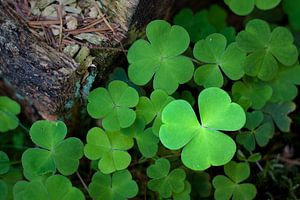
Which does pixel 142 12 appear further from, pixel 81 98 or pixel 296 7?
pixel 296 7

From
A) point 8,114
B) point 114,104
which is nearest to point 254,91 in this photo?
point 114,104

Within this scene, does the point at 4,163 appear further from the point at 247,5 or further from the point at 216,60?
the point at 247,5

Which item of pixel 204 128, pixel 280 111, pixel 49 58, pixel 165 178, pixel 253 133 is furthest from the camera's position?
pixel 280 111

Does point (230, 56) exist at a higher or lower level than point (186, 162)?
higher

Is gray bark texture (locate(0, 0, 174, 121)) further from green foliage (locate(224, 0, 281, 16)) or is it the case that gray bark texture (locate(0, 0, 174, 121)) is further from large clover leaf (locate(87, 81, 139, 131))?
green foliage (locate(224, 0, 281, 16))

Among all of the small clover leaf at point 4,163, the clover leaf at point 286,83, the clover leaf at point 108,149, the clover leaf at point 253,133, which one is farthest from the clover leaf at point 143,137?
the clover leaf at point 286,83

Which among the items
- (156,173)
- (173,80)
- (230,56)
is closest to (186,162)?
(156,173)

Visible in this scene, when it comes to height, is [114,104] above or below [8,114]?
above
